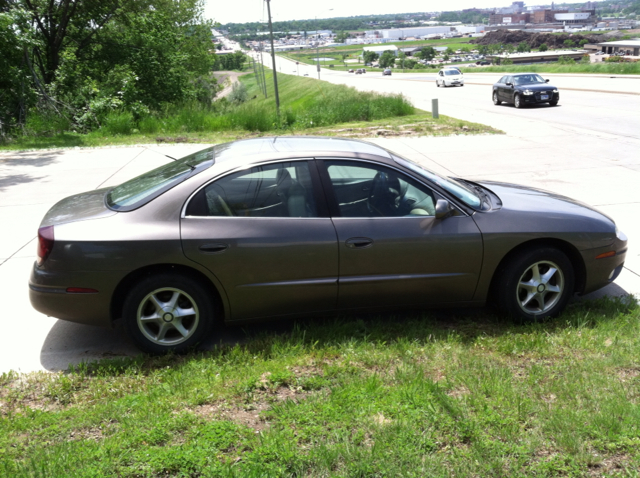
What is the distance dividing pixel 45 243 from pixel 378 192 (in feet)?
8.15

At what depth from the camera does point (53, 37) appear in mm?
27562

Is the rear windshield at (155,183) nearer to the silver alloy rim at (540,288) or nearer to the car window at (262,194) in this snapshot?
the car window at (262,194)

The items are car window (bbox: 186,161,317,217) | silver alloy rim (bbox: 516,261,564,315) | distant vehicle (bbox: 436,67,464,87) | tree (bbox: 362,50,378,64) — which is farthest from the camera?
tree (bbox: 362,50,378,64)

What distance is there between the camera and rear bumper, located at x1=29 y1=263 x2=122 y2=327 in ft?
14.0

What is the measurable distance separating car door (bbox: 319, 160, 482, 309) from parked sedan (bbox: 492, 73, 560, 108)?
2299 cm

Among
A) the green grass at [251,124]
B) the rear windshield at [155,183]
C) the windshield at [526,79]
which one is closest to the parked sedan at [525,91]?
the windshield at [526,79]

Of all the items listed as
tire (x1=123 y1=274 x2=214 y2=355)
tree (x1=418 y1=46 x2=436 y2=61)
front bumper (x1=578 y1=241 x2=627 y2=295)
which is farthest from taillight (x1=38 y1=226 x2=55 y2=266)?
tree (x1=418 y1=46 x2=436 y2=61)

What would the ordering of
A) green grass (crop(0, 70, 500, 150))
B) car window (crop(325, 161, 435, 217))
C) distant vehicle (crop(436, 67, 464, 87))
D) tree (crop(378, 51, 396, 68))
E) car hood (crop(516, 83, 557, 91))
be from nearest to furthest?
car window (crop(325, 161, 435, 217)) → green grass (crop(0, 70, 500, 150)) → car hood (crop(516, 83, 557, 91)) → distant vehicle (crop(436, 67, 464, 87)) → tree (crop(378, 51, 396, 68))

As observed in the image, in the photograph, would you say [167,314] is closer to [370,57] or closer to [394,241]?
[394,241]

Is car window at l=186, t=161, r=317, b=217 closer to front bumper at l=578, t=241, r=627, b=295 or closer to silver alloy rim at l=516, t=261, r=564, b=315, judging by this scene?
silver alloy rim at l=516, t=261, r=564, b=315

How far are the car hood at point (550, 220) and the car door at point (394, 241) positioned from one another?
0.27 m

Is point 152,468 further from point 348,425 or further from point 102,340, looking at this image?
point 102,340

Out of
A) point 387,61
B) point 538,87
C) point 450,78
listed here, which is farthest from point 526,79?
point 387,61

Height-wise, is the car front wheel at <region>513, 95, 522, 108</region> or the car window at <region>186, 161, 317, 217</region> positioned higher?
the car window at <region>186, 161, 317, 217</region>
